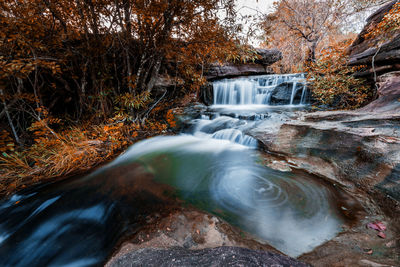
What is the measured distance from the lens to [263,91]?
8.55 m

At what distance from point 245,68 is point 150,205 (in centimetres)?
1160

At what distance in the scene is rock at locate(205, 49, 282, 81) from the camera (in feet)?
33.8

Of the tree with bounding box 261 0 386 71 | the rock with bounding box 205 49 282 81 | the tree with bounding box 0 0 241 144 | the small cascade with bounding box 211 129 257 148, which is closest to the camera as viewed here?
the tree with bounding box 0 0 241 144

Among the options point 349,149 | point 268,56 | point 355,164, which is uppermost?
point 268,56

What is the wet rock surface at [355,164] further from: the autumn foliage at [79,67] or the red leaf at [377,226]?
the autumn foliage at [79,67]

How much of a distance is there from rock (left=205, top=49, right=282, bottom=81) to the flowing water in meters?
7.98

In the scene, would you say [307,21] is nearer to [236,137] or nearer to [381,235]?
[236,137]

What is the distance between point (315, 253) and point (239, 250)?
877 mm

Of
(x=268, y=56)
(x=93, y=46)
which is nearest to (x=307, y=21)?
(x=268, y=56)

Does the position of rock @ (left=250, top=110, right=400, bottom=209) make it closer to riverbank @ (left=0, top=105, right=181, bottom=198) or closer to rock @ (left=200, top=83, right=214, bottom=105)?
riverbank @ (left=0, top=105, right=181, bottom=198)

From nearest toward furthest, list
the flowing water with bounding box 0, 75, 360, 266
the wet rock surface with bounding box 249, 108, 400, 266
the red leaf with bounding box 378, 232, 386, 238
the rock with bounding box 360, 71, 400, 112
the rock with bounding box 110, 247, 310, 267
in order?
the rock with bounding box 110, 247, 310, 267 < the wet rock surface with bounding box 249, 108, 400, 266 < the red leaf with bounding box 378, 232, 386, 238 < the flowing water with bounding box 0, 75, 360, 266 < the rock with bounding box 360, 71, 400, 112

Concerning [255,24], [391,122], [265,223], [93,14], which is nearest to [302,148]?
[391,122]

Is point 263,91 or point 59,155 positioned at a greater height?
point 263,91

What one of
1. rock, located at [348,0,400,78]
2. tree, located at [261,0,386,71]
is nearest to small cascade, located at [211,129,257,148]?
rock, located at [348,0,400,78]
